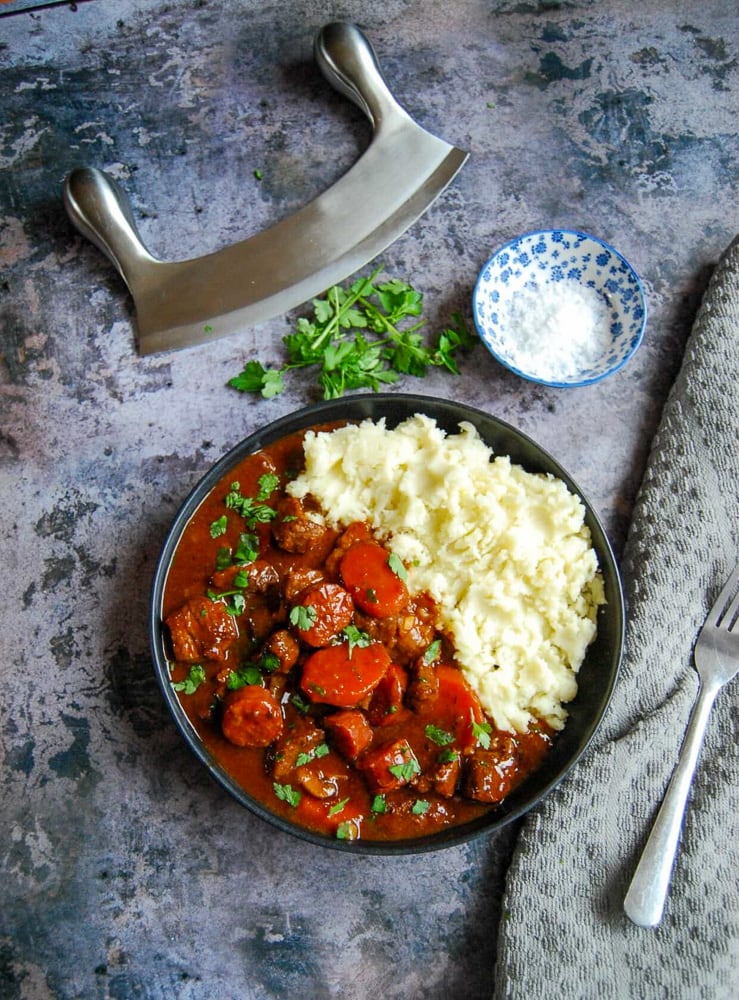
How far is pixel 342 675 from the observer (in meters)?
4.04

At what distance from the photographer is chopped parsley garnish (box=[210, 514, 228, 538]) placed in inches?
167

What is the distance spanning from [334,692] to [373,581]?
1.73 feet

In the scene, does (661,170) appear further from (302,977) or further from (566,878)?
(302,977)

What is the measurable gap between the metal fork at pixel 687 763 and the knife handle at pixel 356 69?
314 cm

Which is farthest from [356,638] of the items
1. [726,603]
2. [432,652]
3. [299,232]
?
[299,232]

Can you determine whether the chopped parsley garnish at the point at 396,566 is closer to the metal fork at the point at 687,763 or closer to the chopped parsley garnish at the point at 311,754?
the chopped parsley garnish at the point at 311,754

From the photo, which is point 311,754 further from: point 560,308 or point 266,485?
point 560,308

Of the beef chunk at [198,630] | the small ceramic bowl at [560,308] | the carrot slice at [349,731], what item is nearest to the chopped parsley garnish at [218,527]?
the beef chunk at [198,630]

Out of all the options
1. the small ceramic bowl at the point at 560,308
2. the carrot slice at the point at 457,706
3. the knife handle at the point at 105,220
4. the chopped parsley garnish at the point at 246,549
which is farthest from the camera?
the knife handle at the point at 105,220

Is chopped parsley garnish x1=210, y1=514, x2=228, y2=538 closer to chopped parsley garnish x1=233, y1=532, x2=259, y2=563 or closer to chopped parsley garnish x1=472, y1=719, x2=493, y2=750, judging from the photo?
chopped parsley garnish x1=233, y1=532, x2=259, y2=563

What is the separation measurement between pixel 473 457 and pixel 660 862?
203 centimetres

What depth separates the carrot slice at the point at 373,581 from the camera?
4074 mm

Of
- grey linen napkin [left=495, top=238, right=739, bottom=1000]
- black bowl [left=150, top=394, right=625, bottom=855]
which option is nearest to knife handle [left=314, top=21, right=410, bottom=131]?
black bowl [left=150, top=394, right=625, bottom=855]

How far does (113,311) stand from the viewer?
492cm
